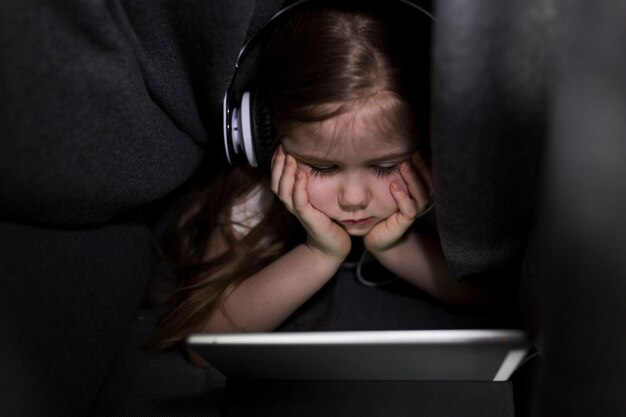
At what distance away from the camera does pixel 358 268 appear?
101 cm

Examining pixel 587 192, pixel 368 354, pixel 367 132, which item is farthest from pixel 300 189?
pixel 587 192

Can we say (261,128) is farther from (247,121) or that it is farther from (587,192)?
(587,192)

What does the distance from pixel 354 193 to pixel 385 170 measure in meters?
0.05

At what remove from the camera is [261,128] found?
0.79m

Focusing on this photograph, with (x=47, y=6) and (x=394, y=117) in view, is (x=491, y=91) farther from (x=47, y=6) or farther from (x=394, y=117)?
(x=47, y=6)

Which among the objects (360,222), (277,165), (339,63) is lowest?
(360,222)

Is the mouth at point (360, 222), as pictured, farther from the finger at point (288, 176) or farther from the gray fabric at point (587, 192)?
the gray fabric at point (587, 192)

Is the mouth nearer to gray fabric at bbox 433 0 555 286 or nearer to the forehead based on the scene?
the forehead

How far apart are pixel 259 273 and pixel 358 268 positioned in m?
0.16

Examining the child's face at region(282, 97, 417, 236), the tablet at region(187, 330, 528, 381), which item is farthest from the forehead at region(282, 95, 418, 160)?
the tablet at region(187, 330, 528, 381)

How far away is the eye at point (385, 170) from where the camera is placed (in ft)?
2.59

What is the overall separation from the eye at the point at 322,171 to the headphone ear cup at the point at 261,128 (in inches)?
2.5

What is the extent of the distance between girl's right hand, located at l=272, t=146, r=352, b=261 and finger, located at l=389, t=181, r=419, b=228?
3.4 inches

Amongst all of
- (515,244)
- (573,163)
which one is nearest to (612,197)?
(573,163)
